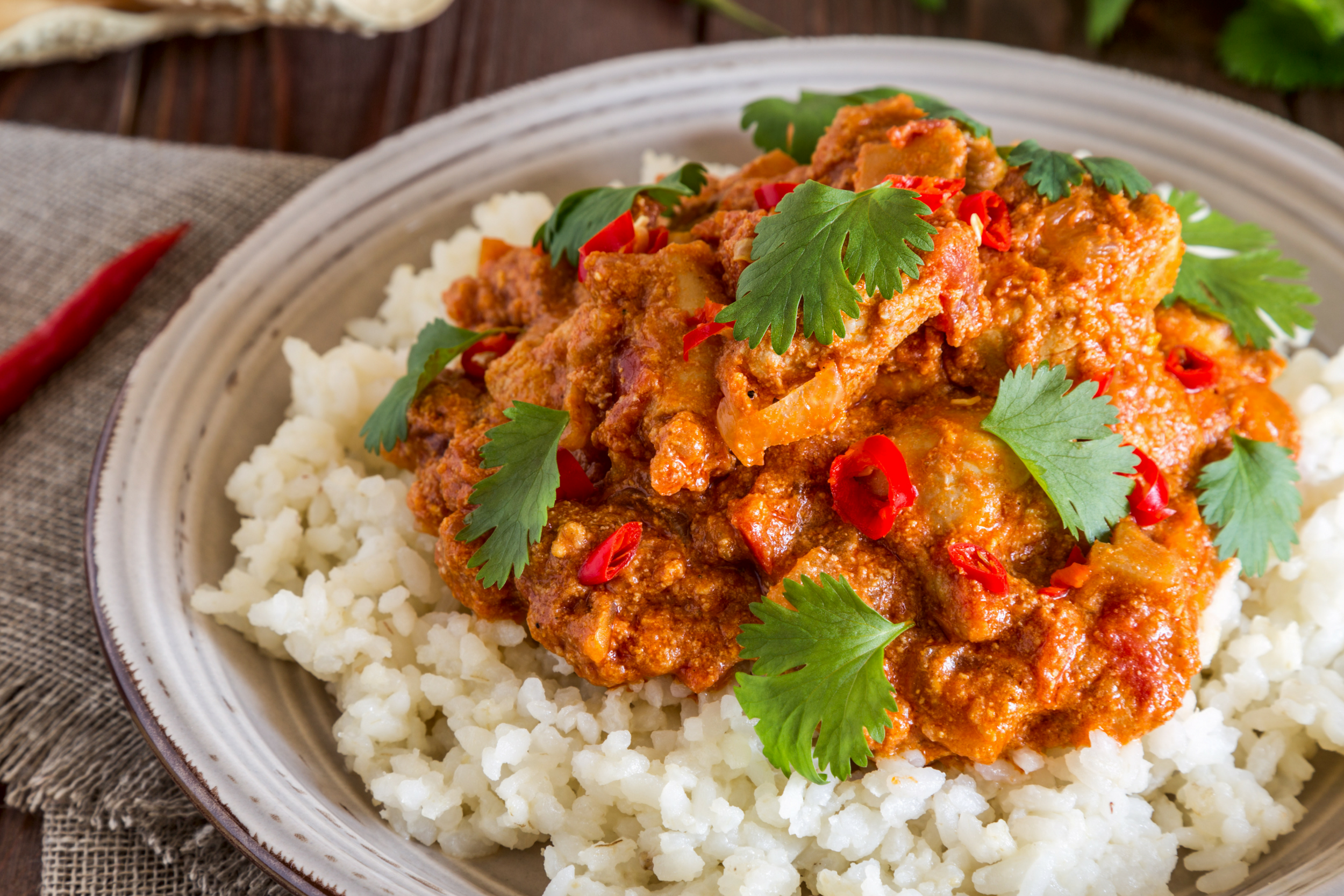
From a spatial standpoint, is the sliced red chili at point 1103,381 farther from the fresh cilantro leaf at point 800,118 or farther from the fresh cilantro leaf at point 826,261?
the fresh cilantro leaf at point 800,118

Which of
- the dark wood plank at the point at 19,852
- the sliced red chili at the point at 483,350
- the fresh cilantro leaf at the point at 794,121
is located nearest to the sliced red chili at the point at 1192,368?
the fresh cilantro leaf at the point at 794,121

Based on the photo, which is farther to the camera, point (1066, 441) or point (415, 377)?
point (415, 377)

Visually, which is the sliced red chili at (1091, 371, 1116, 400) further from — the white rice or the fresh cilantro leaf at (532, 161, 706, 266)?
the fresh cilantro leaf at (532, 161, 706, 266)

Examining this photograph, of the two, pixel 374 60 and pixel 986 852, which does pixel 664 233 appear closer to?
pixel 986 852

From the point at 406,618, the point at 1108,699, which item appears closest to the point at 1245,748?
the point at 1108,699

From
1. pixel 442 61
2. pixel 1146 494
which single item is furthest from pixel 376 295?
pixel 1146 494

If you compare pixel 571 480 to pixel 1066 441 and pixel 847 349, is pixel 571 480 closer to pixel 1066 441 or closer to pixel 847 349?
pixel 847 349
